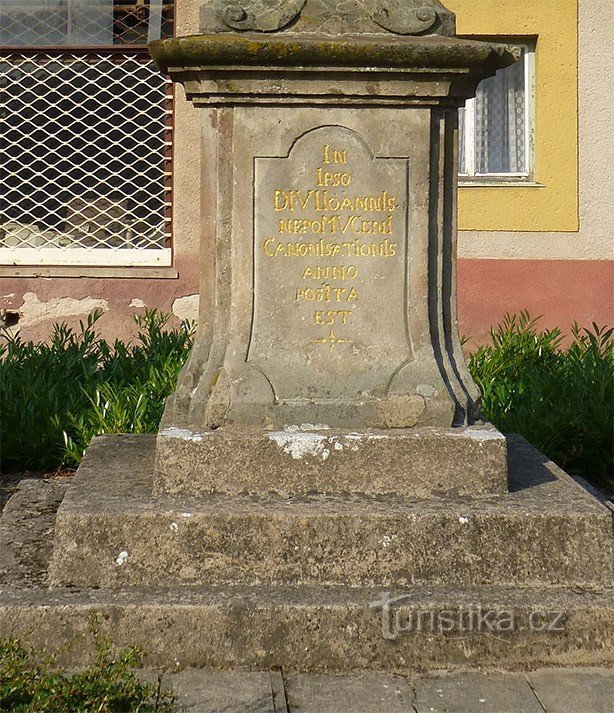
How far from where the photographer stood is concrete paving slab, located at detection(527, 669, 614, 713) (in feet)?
9.93

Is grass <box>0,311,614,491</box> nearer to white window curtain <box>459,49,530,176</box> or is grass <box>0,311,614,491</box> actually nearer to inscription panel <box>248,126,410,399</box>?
inscription panel <box>248,126,410,399</box>

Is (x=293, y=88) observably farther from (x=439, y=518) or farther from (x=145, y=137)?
(x=145, y=137)

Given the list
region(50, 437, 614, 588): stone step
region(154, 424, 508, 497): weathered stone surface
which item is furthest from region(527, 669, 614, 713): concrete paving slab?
region(154, 424, 508, 497): weathered stone surface

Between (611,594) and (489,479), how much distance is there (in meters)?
0.53

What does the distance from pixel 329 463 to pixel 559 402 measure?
250 cm

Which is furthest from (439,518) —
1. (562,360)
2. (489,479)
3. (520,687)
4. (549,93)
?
(549,93)

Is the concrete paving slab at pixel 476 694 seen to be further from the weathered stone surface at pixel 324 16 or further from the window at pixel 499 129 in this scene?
the window at pixel 499 129

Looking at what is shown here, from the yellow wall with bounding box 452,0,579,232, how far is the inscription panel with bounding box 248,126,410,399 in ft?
16.0

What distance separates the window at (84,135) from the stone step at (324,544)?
548 cm

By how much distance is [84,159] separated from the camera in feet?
29.7

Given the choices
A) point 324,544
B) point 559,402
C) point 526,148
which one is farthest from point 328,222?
point 526,148

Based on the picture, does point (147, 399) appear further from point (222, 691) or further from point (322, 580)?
point (222, 691)

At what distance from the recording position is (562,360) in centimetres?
684

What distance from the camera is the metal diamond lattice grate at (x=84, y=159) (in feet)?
28.9
